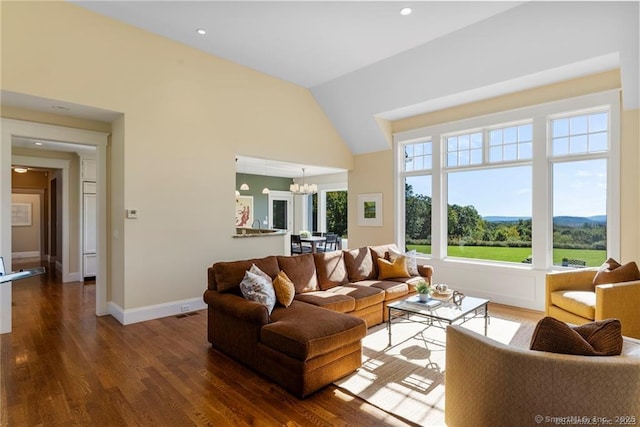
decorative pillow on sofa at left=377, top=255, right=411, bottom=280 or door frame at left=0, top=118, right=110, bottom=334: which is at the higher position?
door frame at left=0, top=118, right=110, bottom=334

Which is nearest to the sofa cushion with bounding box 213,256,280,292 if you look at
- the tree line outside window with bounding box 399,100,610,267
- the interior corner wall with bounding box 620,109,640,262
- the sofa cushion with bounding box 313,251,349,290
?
the sofa cushion with bounding box 313,251,349,290

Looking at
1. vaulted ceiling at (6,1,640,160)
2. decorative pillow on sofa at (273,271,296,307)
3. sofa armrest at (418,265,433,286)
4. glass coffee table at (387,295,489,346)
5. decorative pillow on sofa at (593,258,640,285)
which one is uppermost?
vaulted ceiling at (6,1,640,160)

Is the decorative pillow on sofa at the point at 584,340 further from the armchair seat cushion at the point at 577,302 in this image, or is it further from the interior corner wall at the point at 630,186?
the interior corner wall at the point at 630,186

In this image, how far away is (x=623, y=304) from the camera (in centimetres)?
328

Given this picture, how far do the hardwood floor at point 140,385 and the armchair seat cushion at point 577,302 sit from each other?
259 cm

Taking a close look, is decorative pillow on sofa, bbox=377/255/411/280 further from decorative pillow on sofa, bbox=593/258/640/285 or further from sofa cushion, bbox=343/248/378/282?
decorative pillow on sofa, bbox=593/258/640/285

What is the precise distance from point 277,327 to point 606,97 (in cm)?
520

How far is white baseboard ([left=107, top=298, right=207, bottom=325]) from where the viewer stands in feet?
14.1

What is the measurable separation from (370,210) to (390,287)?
314 centimetres

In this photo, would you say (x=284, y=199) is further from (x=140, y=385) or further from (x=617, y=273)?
(x=617, y=273)

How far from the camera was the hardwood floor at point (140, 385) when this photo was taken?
7.65 ft

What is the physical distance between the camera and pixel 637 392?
1.49 metres

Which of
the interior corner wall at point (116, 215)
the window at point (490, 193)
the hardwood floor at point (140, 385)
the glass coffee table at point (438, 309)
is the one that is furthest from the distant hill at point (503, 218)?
the interior corner wall at point (116, 215)

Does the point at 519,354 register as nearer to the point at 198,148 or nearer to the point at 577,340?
the point at 577,340
